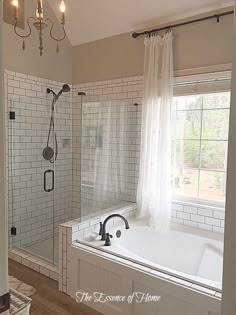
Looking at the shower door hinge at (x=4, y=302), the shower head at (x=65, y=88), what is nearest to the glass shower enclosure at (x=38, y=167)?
the shower head at (x=65, y=88)

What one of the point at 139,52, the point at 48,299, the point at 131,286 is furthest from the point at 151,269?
the point at 139,52

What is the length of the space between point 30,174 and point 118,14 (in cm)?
227

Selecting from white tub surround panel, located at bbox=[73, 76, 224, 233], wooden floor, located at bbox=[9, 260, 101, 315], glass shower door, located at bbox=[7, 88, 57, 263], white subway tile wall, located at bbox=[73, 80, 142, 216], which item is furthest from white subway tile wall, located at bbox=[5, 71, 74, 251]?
wooden floor, located at bbox=[9, 260, 101, 315]

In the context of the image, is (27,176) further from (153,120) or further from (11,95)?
(153,120)

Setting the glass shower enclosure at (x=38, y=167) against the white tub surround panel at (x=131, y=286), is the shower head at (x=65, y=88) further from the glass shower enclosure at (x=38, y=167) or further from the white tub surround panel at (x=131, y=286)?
the white tub surround panel at (x=131, y=286)

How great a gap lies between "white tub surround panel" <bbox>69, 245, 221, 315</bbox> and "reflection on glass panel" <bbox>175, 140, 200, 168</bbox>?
4.65ft

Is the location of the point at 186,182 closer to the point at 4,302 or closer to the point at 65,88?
the point at 65,88

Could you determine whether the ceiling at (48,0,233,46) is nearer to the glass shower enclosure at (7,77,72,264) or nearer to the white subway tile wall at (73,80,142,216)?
the white subway tile wall at (73,80,142,216)

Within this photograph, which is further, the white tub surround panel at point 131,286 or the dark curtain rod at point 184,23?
the dark curtain rod at point 184,23

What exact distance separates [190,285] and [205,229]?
1.14 m

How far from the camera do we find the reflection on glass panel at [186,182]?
3.06 metres

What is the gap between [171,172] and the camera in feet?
9.80

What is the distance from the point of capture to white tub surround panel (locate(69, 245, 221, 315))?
5.92 ft

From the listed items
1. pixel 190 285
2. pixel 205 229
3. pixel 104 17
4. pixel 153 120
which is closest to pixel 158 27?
pixel 104 17
